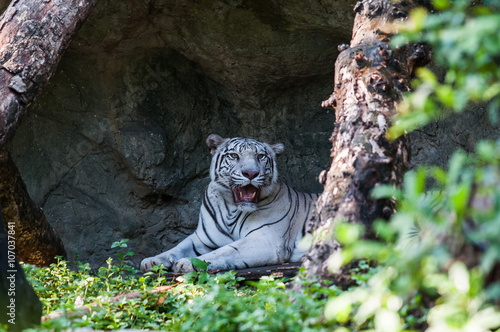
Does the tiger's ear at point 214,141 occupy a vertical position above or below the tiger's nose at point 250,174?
above

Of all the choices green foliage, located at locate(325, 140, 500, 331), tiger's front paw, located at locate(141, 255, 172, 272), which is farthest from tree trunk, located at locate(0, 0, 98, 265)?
green foliage, located at locate(325, 140, 500, 331)

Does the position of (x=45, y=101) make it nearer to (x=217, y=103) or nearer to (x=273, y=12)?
(x=217, y=103)

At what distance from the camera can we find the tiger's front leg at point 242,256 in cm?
488

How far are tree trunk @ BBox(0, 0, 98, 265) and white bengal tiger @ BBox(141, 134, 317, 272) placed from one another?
4.74 ft

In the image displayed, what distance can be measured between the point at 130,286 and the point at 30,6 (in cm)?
204

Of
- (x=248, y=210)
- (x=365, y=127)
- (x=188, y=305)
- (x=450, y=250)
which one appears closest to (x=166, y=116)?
(x=248, y=210)

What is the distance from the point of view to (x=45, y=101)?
19.5 feet

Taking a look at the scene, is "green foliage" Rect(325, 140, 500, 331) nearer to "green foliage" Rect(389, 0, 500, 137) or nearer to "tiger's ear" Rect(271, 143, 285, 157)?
"green foliage" Rect(389, 0, 500, 137)

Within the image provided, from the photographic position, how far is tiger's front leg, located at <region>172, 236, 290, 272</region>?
488 centimetres

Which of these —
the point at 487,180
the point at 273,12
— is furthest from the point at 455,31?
the point at 273,12

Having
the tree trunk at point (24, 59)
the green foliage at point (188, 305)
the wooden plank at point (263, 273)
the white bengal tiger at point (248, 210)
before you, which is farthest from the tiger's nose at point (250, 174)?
the tree trunk at point (24, 59)

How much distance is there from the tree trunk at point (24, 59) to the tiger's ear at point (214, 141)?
6.71 feet

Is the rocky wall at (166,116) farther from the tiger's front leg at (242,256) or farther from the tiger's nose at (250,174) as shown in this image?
the tiger's front leg at (242,256)

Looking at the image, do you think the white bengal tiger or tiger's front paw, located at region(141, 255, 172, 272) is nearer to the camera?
tiger's front paw, located at region(141, 255, 172, 272)
